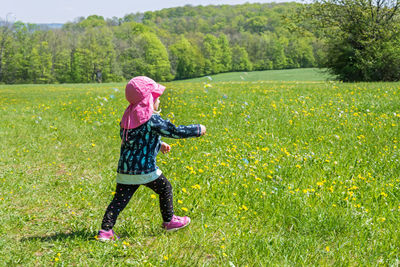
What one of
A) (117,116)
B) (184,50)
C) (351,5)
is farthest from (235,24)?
(117,116)

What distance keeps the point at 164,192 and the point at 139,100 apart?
1.03m

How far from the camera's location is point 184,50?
240 ft

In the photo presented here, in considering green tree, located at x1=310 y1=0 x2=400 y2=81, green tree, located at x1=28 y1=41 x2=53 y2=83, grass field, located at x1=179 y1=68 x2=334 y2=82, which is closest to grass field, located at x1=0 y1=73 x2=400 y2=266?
green tree, located at x1=310 y1=0 x2=400 y2=81

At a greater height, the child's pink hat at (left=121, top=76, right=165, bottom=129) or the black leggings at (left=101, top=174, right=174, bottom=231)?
the child's pink hat at (left=121, top=76, right=165, bottom=129)

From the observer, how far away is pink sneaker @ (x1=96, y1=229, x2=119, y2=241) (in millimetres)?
3535

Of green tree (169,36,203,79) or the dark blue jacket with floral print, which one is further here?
green tree (169,36,203,79)

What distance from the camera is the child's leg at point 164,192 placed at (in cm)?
357

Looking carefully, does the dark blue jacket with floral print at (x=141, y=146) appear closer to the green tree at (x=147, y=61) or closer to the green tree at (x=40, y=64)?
the green tree at (x=147, y=61)

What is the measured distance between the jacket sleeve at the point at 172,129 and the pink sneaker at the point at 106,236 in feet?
4.02

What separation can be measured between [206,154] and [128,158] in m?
2.55

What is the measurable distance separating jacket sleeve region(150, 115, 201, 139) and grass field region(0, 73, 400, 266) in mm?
1133

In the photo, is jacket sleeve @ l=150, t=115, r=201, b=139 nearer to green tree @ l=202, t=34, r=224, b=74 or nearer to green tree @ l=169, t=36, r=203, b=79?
green tree @ l=202, t=34, r=224, b=74

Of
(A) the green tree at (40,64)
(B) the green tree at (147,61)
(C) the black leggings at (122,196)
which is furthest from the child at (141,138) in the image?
(A) the green tree at (40,64)

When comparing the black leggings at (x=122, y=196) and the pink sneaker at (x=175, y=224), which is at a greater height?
the black leggings at (x=122, y=196)
